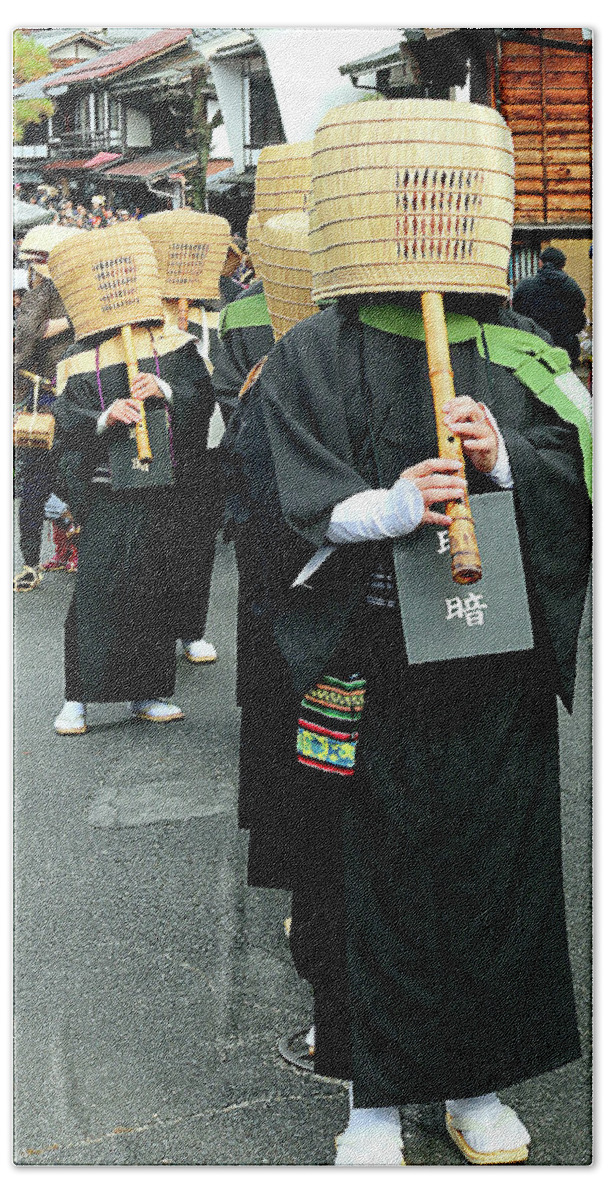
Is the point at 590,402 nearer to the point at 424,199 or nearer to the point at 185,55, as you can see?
the point at 424,199

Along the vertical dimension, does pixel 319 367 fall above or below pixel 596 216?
below

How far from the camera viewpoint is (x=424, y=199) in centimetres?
233

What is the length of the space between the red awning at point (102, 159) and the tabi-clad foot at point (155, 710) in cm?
140

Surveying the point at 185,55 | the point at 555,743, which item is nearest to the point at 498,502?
the point at 555,743

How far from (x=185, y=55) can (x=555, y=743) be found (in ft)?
6.05

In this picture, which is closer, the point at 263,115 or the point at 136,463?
the point at 263,115

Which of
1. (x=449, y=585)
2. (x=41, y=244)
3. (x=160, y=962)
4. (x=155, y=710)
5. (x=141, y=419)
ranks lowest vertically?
(x=160, y=962)

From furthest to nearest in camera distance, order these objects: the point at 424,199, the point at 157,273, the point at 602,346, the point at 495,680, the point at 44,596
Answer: the point at 157,273, the point at 44,596, the point at 602,346, the point at 495,680, the point at 424,199

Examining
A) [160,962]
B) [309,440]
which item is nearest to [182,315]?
[309,440]

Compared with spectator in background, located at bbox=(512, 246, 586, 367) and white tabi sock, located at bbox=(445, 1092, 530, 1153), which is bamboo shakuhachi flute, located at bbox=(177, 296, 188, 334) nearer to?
spectator in background, located at bbox=(512, 246, 586, 367)

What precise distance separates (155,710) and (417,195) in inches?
71.5

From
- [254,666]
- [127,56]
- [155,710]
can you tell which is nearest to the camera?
[127,56]

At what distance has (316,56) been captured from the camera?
3.01 m

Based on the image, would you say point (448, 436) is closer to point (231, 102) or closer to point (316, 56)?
point (316, 56)
